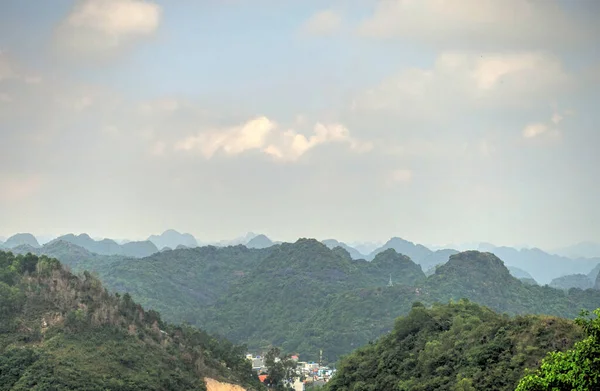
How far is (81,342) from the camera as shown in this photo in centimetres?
3803

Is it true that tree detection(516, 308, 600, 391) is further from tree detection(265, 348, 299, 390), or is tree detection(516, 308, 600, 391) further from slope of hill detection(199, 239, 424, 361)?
slope of hill detection(199, 239, 424, 361)

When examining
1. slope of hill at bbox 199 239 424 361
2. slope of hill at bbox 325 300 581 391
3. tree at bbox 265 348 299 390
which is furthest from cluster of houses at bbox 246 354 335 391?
slope of hill at bbox 325 300 581 391

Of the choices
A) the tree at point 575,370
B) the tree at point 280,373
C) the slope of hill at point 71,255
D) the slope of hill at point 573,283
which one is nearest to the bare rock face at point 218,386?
the tree at point 280,373

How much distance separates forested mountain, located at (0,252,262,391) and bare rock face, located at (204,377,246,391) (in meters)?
0.86

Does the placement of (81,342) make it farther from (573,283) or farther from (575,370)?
(573,283)

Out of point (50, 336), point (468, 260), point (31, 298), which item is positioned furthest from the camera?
point (468, 260)

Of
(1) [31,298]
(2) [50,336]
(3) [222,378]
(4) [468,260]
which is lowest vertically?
(3) [222,378]

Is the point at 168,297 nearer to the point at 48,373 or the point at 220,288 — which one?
the point at 220,288

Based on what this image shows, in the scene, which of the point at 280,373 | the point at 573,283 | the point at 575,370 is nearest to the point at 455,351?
the point at 575,370

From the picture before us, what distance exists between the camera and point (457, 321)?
3469cm

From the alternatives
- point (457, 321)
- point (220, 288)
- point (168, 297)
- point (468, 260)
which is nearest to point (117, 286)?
point (168, 297)

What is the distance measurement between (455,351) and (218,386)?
2097 cm

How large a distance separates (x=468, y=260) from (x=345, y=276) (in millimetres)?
25001

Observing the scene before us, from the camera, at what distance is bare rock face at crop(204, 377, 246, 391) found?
42.6 metres
